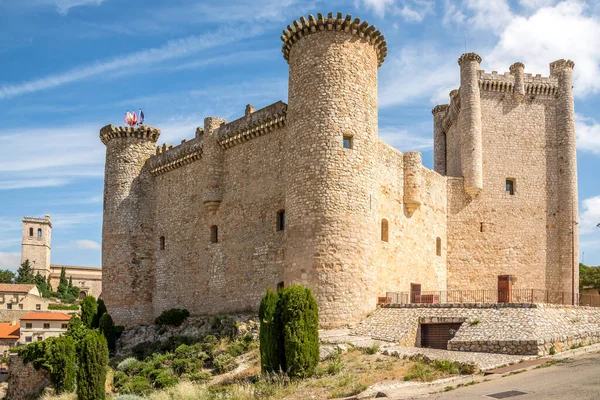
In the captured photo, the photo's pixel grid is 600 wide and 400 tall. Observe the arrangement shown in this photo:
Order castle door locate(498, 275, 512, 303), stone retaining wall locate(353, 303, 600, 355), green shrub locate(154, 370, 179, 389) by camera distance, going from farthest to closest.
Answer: castle door locate(498, 275, 512, 303), green shrub locate(154, 370, 179, 389), stone retaining wall locate(353, 303, 600, 355)

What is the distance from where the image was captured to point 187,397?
1612cm

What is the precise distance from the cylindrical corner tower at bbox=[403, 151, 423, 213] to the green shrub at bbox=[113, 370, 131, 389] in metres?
12.1

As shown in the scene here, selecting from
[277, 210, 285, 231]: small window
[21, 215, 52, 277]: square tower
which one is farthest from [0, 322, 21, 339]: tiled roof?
[21, 215, 52, 277]: square tower

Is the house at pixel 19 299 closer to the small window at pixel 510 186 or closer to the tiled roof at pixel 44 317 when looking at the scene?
the tiled roof at pixel 44 317

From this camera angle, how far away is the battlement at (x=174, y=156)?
1081 inches

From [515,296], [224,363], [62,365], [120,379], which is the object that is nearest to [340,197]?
[224,363]

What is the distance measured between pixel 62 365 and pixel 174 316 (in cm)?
464

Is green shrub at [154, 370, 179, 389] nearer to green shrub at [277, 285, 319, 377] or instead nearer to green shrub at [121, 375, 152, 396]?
green shrub at [121, 375, 152, 396]

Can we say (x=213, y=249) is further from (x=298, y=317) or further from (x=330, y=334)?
(x=298, y=317)

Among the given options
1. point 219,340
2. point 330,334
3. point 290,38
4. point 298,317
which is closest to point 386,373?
point 298,317

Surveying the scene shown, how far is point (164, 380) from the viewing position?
63.3 feet

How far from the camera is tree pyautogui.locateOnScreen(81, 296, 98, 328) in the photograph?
90.2 ft

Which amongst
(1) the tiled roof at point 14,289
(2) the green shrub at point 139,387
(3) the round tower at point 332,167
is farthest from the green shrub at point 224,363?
(1) the tiled roof at point 14,289

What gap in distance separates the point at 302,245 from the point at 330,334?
3023 millimetres
